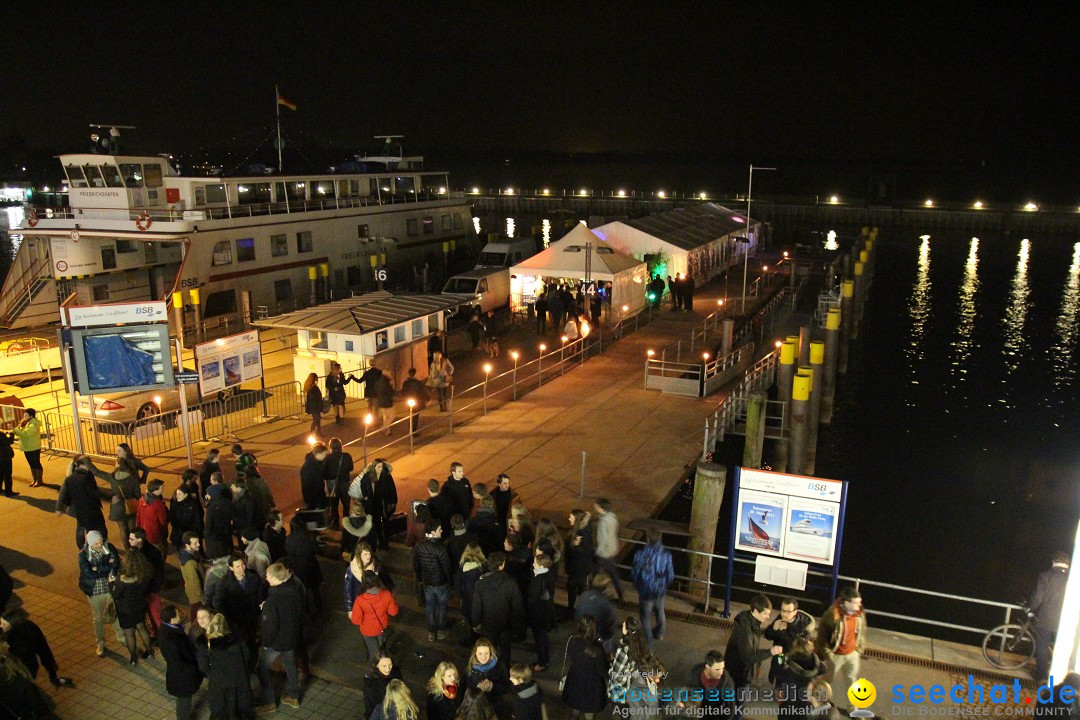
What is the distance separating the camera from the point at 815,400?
2186 cm

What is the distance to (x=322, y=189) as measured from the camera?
120 feet

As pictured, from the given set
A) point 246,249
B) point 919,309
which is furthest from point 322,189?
point 919,309

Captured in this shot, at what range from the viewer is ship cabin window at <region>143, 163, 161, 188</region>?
29625 millimetres

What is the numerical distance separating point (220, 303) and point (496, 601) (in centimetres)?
2491

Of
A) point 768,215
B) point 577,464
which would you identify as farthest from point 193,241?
point 768,215

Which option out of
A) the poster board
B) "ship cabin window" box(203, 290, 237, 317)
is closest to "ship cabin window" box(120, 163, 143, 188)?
"ship cabin window" box(203, 290, 237, 317)

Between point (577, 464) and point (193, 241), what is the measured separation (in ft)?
63.2

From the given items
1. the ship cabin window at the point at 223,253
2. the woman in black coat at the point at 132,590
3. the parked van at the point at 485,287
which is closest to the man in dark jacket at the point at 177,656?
the woman in black coat at the point at 132,590

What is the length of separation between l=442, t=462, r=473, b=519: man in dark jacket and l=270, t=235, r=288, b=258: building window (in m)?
24.1

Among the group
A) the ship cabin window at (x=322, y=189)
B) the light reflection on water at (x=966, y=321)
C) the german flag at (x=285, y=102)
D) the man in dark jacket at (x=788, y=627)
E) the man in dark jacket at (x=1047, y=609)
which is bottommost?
the light reflection on water at (x=966, y=321)

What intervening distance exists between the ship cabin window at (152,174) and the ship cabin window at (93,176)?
1.46m

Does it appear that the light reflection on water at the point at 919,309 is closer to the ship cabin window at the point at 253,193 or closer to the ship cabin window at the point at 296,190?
the ship cabin window at the point at 296,190

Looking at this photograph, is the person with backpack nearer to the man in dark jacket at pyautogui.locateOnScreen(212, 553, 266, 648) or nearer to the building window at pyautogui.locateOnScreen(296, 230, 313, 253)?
the man in dark jacket at pyautogui.locateOnScreen(212, 553, 266, 648)

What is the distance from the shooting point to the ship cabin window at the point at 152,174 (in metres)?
29.6
